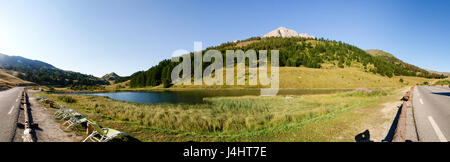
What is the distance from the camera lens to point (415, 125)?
8.18 meters


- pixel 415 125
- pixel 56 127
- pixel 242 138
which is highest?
pixel 415 125

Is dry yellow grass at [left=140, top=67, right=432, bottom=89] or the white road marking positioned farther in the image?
dry yellow grass at [left=140, top=67, right=432, bottom=89]

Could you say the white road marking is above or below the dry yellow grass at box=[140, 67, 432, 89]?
below

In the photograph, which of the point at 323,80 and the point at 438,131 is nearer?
the point at 438,131

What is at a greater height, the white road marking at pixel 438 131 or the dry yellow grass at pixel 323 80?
the dry yellow grass at pixel 323 80

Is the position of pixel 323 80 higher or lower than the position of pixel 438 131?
higher

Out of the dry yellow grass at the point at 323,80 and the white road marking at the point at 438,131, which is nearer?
the white road marking at the point at 438,131
